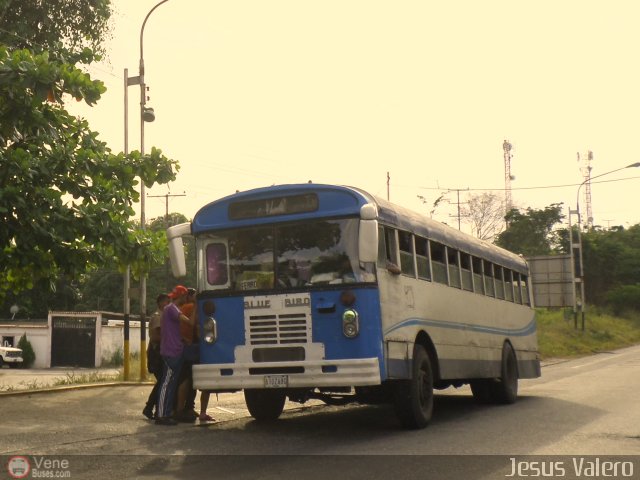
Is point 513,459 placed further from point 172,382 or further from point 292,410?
point 292,410

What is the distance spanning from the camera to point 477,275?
1572 centimetres

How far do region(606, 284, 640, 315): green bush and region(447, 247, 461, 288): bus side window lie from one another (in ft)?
208

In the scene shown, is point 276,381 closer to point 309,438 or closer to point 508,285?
point 309,438

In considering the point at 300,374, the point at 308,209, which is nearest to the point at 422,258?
the point at 308,209

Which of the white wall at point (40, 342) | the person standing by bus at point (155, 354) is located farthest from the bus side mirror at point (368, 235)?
the white wall at point (40, 342)

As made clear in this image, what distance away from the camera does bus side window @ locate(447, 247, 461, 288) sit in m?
14.1

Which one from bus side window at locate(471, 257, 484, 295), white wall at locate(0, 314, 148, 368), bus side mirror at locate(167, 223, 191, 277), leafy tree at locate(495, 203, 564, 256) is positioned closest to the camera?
bus side mirror at locate(167, 223, 191, 277)

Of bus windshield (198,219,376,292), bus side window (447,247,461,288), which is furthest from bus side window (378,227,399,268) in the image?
bus side window (447,247,461,288)

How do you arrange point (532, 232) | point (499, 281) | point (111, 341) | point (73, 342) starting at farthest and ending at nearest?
point (532, 232) < point (111, 341) < point (73, 342) < point (499, 281)

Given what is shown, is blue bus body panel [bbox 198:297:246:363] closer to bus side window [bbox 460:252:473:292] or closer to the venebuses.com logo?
the venebuses.com logo

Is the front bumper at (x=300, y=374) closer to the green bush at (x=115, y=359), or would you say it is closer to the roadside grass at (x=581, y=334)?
the roadside grass at (x=581, y=334)

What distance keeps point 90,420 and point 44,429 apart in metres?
1.20

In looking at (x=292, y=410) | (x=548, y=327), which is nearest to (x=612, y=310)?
(x=548, y=327)

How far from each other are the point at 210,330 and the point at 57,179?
178 inches
